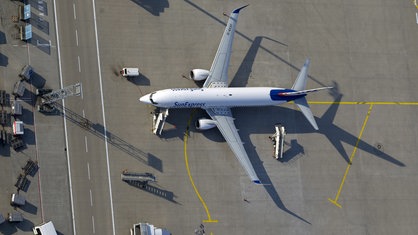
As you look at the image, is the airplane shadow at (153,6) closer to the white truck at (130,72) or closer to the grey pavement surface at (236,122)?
the grey pavement surface at (236,122)

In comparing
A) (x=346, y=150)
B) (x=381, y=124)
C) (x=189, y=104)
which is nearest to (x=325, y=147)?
(x=346, y=150)

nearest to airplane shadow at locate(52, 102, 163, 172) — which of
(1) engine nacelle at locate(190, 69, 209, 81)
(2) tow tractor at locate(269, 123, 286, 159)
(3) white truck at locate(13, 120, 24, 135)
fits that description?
(3) white truck at locate(13, 120, 24, 135)

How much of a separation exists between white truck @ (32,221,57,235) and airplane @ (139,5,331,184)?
1421 cm

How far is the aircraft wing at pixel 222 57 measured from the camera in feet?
222

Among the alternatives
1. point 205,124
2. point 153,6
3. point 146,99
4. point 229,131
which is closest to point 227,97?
point 205,124

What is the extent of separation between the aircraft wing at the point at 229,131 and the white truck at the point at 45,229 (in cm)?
1969

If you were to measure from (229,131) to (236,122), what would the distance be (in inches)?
92.9

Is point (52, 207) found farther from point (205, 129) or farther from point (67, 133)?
point (205, 129)

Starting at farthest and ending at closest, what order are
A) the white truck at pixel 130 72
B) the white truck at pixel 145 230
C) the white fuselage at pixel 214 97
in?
the white truck at pixel 130 72 < the white fuselage at pixel 214 97 < the white truck at pixel 145 230

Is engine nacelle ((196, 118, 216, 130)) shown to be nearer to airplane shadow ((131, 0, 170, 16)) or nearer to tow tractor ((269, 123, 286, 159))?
tow tractor ((269, 123, 286, 159))

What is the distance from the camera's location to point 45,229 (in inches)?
2434

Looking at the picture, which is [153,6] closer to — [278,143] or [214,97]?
[214,97]

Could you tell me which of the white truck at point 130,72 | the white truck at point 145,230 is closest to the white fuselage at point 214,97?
the white truck at point 130,72

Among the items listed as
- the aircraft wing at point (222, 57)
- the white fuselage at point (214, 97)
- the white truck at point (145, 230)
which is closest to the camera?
the white truck at point (145, 230)
